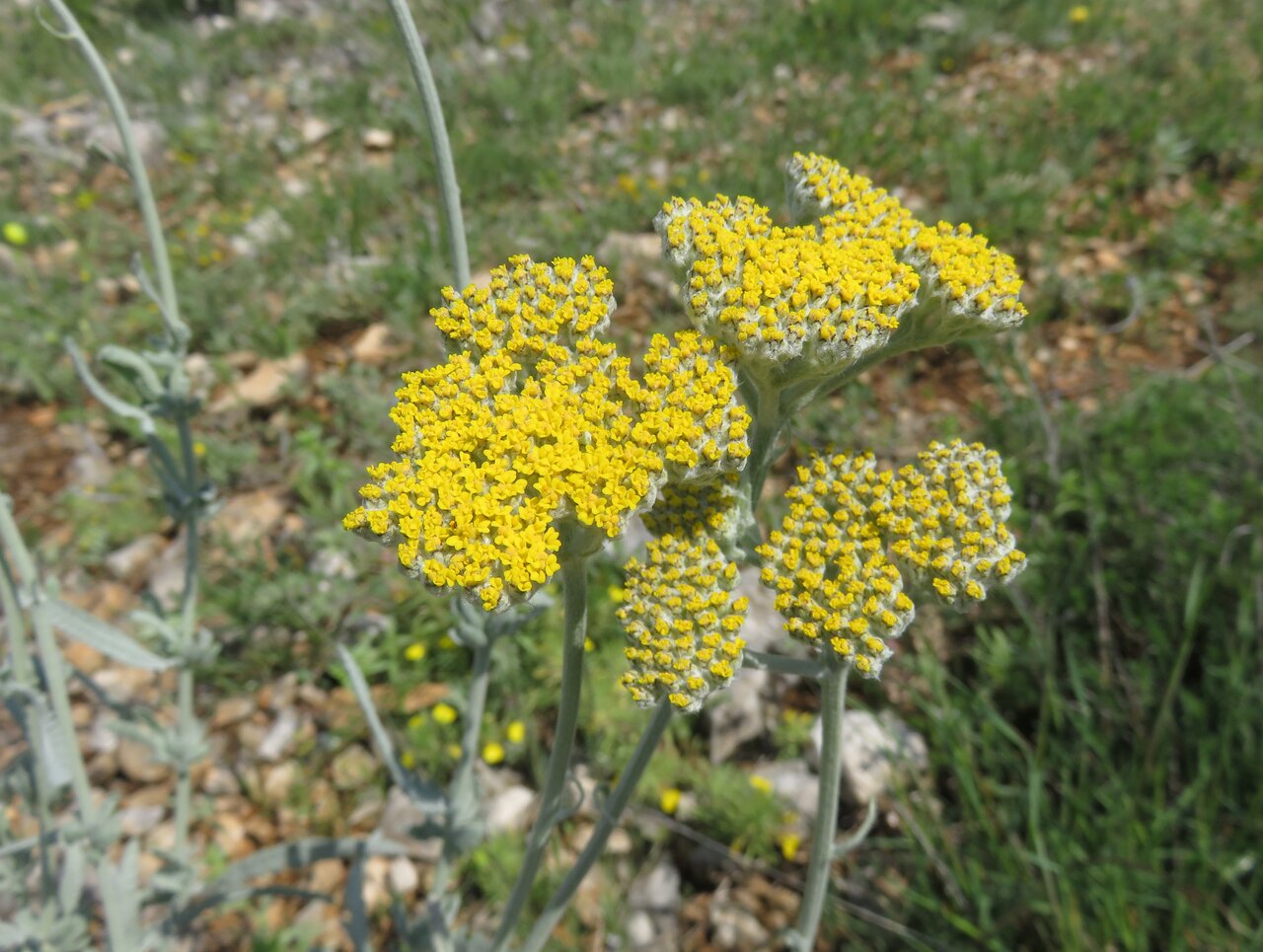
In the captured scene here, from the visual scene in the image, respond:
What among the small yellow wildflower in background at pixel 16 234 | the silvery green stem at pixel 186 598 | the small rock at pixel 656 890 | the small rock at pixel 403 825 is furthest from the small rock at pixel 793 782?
the small yellow wildflower in background at pixel 16 234

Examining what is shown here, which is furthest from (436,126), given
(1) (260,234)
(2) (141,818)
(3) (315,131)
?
(3) (315,131)

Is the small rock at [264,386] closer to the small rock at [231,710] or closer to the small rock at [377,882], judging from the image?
the small rock at [231,710]

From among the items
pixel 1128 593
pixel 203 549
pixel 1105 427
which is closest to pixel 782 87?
pixel 1105 427

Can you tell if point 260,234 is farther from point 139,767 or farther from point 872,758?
point 872,758

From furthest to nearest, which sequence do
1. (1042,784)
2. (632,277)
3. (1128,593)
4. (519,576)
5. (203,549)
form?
(632,277) → (203,549) → (1128,593) → (1042,784) → (519,576)

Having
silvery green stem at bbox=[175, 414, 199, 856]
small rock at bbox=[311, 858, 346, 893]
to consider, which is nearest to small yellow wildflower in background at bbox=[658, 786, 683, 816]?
small rock at bbox=[311, 858, 346, 893]

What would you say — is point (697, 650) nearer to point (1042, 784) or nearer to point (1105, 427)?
point (1042, 784)
